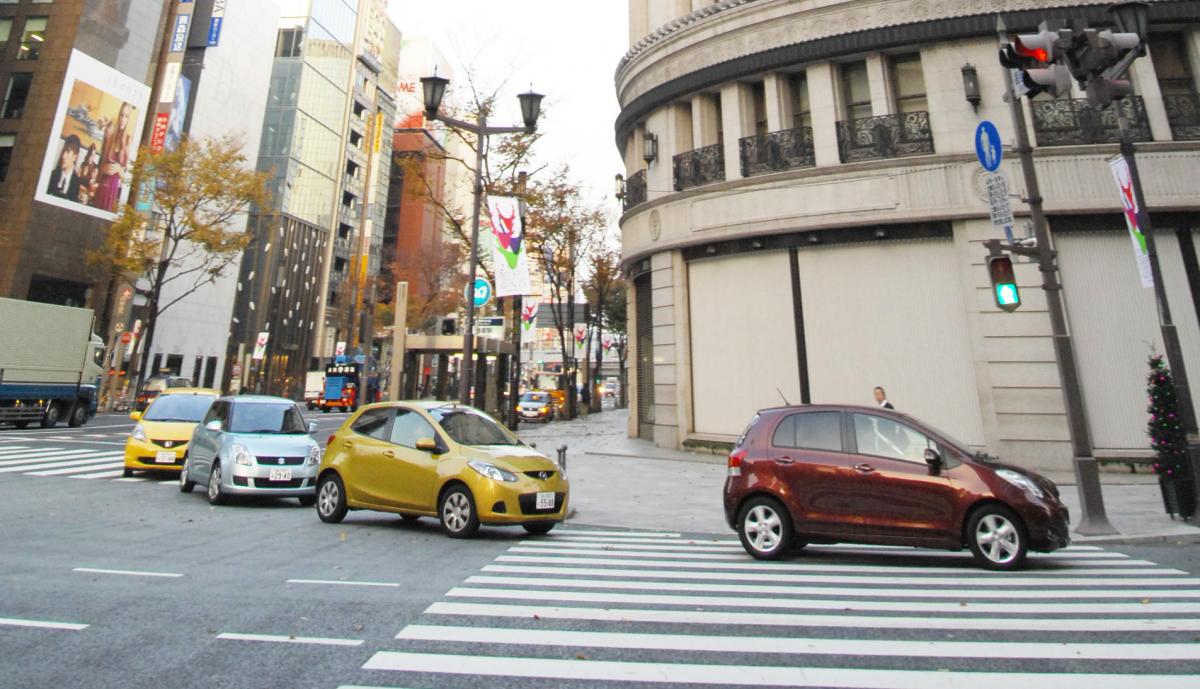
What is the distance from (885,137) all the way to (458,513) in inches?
578

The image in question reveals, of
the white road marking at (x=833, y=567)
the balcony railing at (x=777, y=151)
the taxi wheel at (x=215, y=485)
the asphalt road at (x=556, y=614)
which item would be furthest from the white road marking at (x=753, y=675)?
the balcony railing at (x=777, y=151)

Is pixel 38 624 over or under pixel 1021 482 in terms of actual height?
under

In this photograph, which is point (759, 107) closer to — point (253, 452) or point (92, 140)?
point (253, 452)

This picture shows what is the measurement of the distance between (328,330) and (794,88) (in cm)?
6416

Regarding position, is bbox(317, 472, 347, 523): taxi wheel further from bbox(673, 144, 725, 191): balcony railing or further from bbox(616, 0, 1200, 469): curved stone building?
bbox(673, 144, 725, 191): balcony railing

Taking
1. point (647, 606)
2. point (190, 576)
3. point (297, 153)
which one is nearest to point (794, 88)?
point (647, 606)

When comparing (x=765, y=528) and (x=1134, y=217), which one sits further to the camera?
(x=1134, y=217)

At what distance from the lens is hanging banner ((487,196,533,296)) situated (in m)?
14.8

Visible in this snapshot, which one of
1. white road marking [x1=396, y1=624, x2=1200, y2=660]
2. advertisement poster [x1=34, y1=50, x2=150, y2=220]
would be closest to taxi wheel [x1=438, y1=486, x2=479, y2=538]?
white road marking [x1=396, y1=624, x2=1200, y2=660]

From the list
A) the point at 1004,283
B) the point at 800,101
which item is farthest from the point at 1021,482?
the point at 800,101

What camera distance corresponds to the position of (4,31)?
3884 cm

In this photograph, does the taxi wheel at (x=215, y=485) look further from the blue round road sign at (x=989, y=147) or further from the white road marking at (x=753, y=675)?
the blue round road sign at (x=989, y=147)

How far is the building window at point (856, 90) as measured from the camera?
1716 centimetres

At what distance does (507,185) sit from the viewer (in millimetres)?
29375
